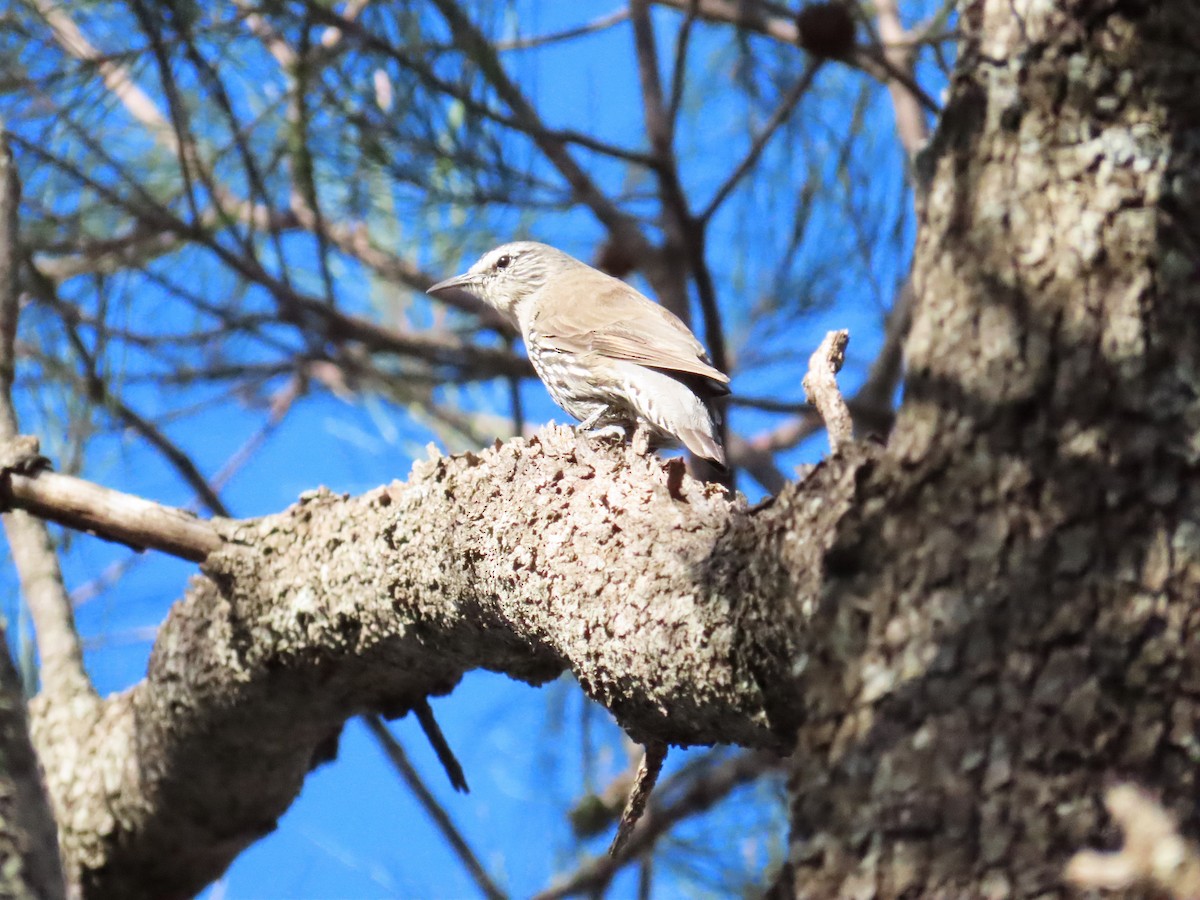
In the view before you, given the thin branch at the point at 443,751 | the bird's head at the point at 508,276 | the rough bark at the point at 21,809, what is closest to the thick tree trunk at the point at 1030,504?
the rough bark at the point at 21,809

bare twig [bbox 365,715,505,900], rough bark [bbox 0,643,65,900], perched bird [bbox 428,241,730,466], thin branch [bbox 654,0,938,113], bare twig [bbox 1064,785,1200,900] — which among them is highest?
thin branch [bbox 654,0,938,113]

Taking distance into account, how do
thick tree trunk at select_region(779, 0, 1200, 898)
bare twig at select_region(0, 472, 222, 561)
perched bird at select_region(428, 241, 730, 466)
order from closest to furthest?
1. thick tree trunk at select_region(779, 0, 1200, 898)
2. bare twig at select_region(0, 472, 222, 561)
3. perched bird at select_region(428, 241, 730, 466)

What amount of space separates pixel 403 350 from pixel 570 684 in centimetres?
153

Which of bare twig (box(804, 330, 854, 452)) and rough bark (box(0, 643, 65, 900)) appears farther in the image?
bare twig (box(804, 330, 854, 452))

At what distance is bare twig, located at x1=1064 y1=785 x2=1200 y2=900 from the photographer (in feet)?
3.05

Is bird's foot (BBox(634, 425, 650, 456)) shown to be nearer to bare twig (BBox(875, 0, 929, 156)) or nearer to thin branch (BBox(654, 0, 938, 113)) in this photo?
thin branch (BBox(654, 0, 938, 113))

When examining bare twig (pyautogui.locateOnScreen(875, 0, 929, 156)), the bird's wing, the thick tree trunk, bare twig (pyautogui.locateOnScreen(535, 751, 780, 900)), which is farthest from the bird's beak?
the thick tree trunk

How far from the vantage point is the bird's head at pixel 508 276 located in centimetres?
495

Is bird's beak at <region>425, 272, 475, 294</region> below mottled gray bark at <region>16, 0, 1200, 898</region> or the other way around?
the other way around

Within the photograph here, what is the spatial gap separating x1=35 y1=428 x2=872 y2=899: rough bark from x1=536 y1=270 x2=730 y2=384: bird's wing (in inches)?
52.2

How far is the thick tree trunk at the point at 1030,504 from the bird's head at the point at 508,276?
354 centimetres

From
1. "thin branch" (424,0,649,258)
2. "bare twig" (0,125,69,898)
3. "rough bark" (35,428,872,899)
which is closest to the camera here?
"rough bark" (35,428,872,899)

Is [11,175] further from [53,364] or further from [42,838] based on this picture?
[42,838]

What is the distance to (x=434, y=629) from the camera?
8.13 feet
